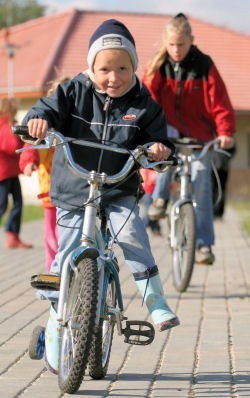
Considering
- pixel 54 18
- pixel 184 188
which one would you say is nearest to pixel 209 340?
pixel 184 188

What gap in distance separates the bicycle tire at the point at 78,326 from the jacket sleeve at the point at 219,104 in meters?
4.84

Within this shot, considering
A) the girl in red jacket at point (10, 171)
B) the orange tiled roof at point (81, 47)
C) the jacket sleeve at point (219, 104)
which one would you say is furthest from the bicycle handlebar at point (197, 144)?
the orange tiled roof at point (81, 47)

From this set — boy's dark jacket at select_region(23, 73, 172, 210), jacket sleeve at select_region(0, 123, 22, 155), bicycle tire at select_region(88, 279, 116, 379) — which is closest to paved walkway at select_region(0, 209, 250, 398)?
bicycle tire at select_region(88, 279, 116, 379)

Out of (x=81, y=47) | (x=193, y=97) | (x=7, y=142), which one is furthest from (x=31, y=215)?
(x=81, y=47)

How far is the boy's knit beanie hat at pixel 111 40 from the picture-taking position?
572cm

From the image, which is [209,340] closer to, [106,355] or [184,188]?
[106,355]

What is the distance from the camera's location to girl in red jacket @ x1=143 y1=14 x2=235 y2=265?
32.8ft

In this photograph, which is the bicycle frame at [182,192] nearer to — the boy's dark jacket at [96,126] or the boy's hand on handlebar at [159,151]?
the boy's dark jacket at [96,126]

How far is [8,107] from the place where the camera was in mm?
14289

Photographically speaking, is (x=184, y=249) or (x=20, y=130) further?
(x=184, y=249)

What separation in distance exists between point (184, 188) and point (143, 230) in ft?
13.5

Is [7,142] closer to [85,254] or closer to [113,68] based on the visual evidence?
[113,68]

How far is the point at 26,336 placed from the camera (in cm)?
729

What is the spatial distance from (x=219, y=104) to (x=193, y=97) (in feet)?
0.75
